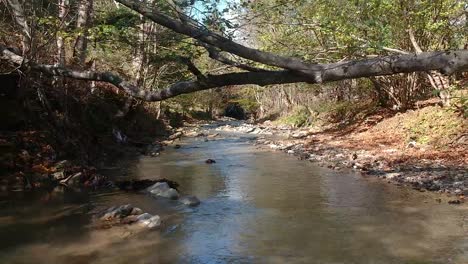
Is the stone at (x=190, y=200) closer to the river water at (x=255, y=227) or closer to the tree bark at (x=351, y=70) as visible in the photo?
the river water at (x=255, y=227)

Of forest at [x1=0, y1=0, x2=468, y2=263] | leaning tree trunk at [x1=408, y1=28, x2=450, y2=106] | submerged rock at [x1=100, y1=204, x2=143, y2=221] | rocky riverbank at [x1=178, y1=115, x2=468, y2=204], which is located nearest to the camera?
forest at [x1=0, y1=0, x2=468, y2=263]

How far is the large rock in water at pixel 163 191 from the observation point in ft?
30.9

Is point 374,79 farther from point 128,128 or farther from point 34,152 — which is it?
point 34,152

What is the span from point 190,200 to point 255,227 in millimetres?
2061

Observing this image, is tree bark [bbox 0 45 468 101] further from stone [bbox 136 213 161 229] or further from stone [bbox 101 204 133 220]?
stone [bbox 101 204 133 220]

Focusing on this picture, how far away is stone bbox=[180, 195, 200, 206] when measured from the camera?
890cm

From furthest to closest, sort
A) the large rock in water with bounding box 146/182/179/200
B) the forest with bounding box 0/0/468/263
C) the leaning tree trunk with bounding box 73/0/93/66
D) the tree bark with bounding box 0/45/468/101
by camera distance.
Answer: the leaning tree trunk with bounding box 73/0/93/66, the large rock in water with bounding box 146/182/179/200, the forest with bounding box 0/0/468/263, the tree bark with bounding box 0/45/468/101

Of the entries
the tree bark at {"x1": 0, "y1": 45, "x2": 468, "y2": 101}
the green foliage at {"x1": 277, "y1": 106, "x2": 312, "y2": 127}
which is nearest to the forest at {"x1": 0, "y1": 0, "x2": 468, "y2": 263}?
the tree bark at {"x1": 0, "y1": 45, "x2": 468, "y2": 101}

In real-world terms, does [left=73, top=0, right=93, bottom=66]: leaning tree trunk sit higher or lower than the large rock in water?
higher

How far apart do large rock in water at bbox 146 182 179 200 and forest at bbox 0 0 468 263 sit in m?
0.04

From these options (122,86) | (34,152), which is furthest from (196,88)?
(34,152)

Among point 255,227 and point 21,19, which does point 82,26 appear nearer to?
point 21,19

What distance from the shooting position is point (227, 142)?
22.5 metres

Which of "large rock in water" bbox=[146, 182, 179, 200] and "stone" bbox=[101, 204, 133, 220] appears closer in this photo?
"stone" bbox=[101, 204, 133, 220]
